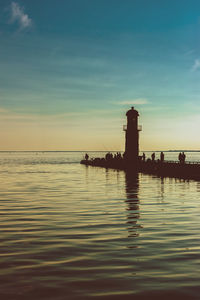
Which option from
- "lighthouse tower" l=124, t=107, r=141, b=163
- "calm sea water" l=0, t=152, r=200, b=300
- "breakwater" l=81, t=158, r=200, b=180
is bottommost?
"calm sea water" l=0, t=152, r=200, b=300

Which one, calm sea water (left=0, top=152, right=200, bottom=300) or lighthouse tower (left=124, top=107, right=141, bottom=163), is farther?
lighthouse tower (left=124, top=107, right=141, bottom=163)

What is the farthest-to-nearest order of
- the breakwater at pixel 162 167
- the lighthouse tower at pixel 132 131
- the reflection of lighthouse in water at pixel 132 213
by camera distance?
the lighthouse tower at pixel 132 131
the breakwater at pixel 162 167
the reflection of lighthouse in water at pixel 132 213

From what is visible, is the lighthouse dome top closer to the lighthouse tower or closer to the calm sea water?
the lighthouse tower

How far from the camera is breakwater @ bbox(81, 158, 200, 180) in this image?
41531mm

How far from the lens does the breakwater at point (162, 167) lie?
41.5 m

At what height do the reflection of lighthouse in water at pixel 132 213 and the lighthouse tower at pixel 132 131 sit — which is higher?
the lighthouse tower at pixel 132 131

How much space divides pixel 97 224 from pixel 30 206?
6.29 meters

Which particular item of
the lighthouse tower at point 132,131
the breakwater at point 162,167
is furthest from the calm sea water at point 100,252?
the lighthouse tower at point 132,131

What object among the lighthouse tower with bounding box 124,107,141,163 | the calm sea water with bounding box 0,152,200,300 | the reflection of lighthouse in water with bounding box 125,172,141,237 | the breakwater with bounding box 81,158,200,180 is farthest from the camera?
the lighthouse tower with bounding box 124,107,141,163

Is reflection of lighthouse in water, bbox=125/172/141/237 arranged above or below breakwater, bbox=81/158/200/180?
below

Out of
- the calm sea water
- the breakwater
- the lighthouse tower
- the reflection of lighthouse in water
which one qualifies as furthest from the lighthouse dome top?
the calm sea water

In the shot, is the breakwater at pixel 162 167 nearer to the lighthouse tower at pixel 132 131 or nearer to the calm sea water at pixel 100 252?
the lighthouse tower at pixel 132 131

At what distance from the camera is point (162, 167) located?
48.6 meters

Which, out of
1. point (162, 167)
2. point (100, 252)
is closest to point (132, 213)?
point (100, 252)
